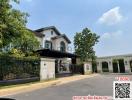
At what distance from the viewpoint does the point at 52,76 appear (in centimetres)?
2361

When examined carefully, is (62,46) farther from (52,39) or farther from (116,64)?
(116,64)

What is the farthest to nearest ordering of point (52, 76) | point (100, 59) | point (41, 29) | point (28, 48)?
point (100, 59) → point (41, 29) → point (28, 48) → point (52, 76)

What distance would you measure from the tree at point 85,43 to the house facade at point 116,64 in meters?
3.32

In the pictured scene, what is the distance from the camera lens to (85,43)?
53.3 m

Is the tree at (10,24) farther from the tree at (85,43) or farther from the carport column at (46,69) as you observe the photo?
the tree at (85,43)

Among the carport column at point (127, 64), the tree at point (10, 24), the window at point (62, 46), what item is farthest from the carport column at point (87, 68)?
the tree at point (10, 24)

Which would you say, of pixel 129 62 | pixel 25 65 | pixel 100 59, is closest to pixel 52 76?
pixel 25 65

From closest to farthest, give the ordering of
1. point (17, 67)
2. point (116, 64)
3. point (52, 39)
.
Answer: point (17, 67) → point (52, 39) → point (116, 64)

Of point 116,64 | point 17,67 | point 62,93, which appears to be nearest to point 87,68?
point 116,64

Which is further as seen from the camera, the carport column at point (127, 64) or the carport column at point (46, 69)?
the carport column at point (127, 64)

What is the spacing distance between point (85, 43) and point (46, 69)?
31.9 metres

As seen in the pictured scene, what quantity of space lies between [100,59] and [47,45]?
21384 millimetres

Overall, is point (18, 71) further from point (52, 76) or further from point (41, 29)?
point (41, 29)

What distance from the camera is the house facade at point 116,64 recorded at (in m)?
46.2
